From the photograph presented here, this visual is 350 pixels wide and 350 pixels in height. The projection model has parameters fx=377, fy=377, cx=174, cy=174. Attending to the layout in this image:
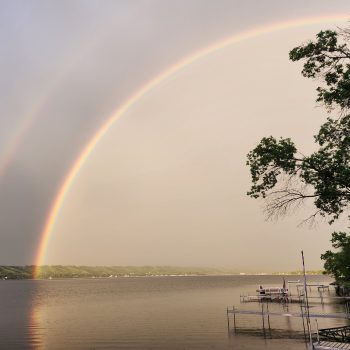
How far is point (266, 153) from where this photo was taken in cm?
1688

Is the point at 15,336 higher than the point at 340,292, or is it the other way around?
the point at 340,292

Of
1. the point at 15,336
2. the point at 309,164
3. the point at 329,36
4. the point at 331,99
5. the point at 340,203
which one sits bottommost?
the point at 15,336

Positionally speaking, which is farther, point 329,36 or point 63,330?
point 63,330

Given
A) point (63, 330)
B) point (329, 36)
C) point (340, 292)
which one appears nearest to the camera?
point (329, 36)

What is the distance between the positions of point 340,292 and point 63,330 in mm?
73931

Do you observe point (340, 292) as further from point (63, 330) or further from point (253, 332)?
point (63, 330)

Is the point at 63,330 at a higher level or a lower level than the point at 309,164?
lower

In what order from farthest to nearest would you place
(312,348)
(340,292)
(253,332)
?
(340,292)
(253,332)
(312,348)

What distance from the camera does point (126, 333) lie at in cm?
4750

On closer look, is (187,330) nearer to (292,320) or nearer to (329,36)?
(292,320)

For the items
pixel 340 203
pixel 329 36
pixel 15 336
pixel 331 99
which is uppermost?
pixel 329 36

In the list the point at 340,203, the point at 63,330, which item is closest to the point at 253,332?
the point at 63,330

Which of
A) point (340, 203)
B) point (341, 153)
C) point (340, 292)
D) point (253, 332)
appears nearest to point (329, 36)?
point (341, 153)

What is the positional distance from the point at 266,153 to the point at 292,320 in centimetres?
4663
